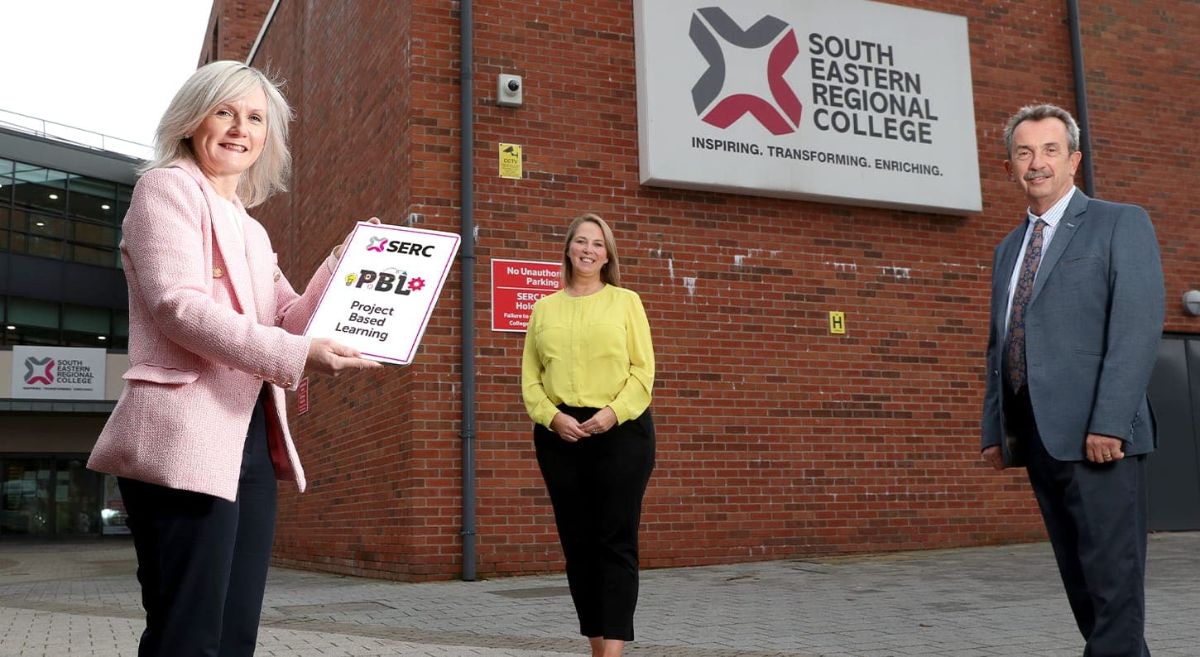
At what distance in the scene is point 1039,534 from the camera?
34.0 ft

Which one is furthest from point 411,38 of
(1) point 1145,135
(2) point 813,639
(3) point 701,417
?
(1) point 1145,135

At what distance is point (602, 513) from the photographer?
14.0 ft

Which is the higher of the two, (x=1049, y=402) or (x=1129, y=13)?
(x=1129, y=13)

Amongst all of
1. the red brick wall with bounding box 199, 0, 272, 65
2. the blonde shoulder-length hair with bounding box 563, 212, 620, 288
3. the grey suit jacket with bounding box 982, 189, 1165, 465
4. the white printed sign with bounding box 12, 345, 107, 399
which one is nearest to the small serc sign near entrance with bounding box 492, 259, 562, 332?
the blonde shoulder-length hair with bounding box 563, 212, 620, 288

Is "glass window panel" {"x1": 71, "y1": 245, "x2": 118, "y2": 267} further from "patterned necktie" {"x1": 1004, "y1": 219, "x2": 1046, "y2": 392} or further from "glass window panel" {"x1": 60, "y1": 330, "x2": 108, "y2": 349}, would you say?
"patterned necktie" {"x1": 1004, "y1": 219, "x2": 1046, "y2": 392}

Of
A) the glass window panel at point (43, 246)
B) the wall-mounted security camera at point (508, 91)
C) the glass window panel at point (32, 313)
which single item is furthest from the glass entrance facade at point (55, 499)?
the wall-mounted security camera at point (508, 91)

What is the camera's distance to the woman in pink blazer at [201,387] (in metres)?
2.18

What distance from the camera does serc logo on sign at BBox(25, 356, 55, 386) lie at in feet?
91.6

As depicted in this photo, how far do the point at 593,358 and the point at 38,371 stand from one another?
90.5 ft

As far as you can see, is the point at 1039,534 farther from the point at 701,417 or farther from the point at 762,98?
the point at 762,98

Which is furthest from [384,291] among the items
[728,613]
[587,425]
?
[728,613]

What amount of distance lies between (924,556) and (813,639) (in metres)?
4.25

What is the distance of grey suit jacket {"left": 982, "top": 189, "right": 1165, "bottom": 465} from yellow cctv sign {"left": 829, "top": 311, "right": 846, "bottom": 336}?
6.53 metres

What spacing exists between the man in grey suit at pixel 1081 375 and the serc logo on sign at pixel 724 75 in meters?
6.20
